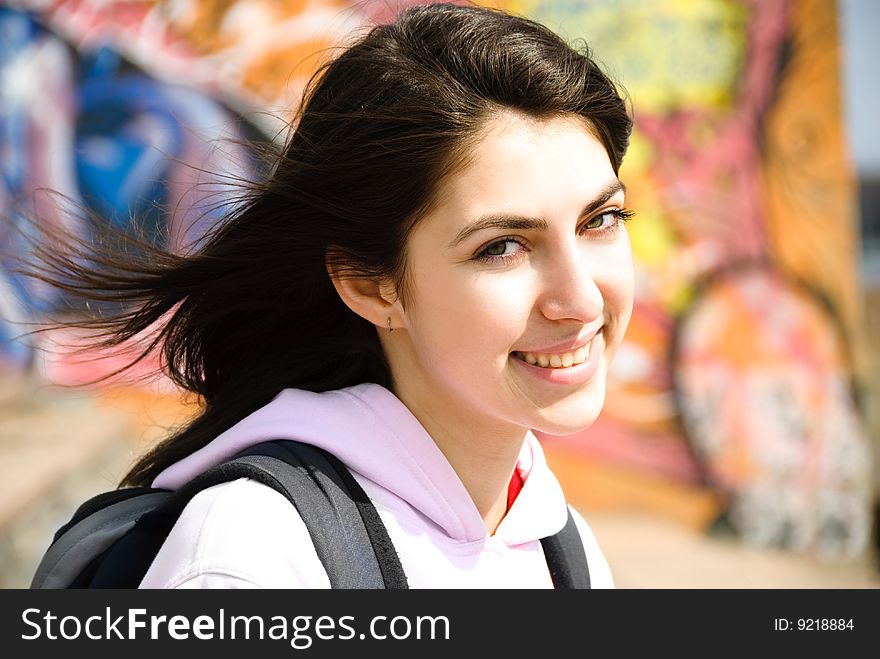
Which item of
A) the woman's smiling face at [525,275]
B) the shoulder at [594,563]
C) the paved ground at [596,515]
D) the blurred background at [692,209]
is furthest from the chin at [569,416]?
the blurred background at [692,209]

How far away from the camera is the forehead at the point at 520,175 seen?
1.32m

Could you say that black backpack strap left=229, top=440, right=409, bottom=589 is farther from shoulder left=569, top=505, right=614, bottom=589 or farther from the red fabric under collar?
shoulder left=569, top=505, right=614, bottom=589

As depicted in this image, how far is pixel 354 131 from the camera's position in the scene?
4.61ft

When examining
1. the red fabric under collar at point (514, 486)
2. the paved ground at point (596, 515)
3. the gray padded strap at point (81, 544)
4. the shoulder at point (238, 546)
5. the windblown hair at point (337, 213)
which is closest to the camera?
the shoulder at point (238, 546)

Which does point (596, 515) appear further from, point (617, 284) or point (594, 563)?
point (617, 284)

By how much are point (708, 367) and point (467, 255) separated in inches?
142

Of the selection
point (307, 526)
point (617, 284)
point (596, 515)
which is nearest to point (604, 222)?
point (617, 284)

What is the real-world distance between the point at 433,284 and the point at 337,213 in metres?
0.20

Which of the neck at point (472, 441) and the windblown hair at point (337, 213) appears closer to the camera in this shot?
the windblown hair at point (337, 213)

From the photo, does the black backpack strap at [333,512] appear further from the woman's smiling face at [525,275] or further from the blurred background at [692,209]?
the blurred background at [692,209]

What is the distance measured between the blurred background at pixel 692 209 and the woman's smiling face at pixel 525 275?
3.24m

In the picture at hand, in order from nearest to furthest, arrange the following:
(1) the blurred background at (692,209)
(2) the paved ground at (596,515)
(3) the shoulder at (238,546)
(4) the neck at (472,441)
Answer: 1. (3) the shoulder at (238,546)
2. (4) the neck at (472,441)
3. (2) the paved ground at (596,515)
4. (1) the blurred background at (692,209)

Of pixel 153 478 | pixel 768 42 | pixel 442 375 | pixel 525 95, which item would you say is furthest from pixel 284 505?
pixel 768 42
